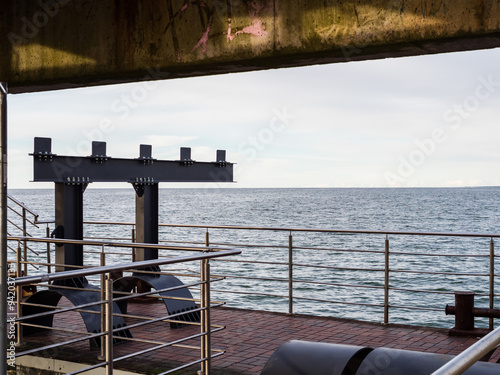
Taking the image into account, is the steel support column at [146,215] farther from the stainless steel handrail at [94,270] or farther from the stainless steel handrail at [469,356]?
the stainless steel handrail at [469,356]

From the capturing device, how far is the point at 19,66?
4.85 metres

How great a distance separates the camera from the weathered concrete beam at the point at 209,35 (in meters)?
3.62

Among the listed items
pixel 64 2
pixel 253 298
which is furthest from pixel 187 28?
pixel 253 298

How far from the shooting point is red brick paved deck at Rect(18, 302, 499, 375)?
661cm

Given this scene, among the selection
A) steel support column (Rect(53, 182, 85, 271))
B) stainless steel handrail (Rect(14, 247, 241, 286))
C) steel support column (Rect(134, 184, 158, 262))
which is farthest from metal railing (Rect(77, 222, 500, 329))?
stainless steel handrail (Rect(14, 247, 241, 286))

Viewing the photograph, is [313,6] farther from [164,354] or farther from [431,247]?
[431,247]

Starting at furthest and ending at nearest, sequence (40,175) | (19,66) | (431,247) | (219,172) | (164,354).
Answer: (431,247)
(219,172)
(40,175)
(164,354)
(19,66)

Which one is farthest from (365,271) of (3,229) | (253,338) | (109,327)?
(3,229)

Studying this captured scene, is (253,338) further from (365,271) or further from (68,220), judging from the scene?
(365,271)

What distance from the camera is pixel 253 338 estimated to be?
7.64 meters

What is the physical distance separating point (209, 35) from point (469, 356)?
2786 millimetres

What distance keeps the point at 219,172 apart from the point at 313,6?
7.03m

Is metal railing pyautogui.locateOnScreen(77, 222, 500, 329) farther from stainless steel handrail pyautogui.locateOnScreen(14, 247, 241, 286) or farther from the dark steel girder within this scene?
stainless steel handrail pyautogui.locateOnScreen(14, 247, 241, 286)

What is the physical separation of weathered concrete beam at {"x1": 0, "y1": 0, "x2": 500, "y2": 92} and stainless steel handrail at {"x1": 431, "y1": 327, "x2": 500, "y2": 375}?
193 centimetres
